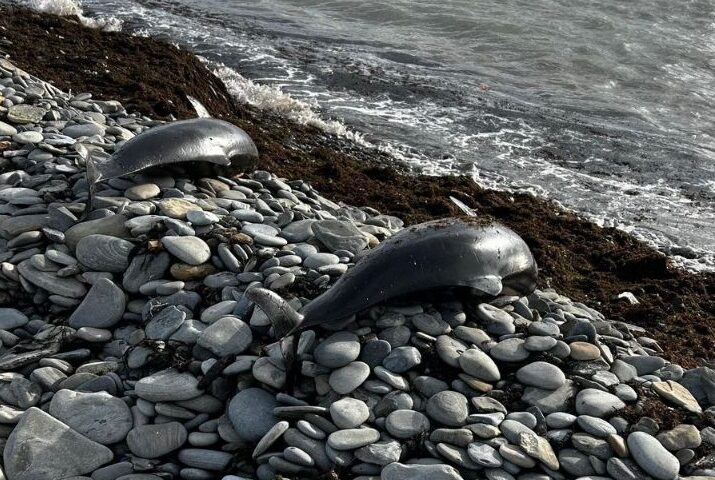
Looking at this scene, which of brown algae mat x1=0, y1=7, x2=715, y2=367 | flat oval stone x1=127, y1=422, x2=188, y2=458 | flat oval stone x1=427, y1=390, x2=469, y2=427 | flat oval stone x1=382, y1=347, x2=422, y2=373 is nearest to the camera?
flat oval stone x1=127, y1=422, x2=188, y2=458

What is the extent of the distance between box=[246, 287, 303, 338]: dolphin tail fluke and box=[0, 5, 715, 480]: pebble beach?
16cm

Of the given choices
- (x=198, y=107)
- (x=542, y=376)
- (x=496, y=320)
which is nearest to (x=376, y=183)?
(x=198, y=107)

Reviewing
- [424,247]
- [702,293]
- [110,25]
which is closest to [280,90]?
[110,25]

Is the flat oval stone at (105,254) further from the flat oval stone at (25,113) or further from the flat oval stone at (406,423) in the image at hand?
the flat oval stone at (25,113)

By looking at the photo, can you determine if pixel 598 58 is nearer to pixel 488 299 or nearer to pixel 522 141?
pixel 522 141

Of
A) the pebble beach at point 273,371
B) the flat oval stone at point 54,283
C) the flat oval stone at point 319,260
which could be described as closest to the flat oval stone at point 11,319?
the pebble beach at point 273,371

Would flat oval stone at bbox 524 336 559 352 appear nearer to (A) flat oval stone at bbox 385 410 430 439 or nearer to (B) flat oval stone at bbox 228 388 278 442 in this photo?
(A) flat oval stone at bbox 385 410 430 439

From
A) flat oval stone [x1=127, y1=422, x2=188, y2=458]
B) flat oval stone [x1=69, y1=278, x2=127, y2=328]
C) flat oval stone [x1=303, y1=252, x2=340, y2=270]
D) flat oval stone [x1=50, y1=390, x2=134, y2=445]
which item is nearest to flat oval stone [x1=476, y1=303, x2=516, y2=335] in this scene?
flat oval stone [x1=303, y1=252, x2=340, y2=270]

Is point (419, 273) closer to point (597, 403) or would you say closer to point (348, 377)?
point (348, 377)

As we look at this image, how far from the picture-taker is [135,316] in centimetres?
450

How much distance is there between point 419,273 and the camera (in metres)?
4.30

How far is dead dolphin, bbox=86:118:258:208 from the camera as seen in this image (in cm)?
556

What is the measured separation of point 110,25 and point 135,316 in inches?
476

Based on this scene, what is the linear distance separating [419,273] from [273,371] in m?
1.06
